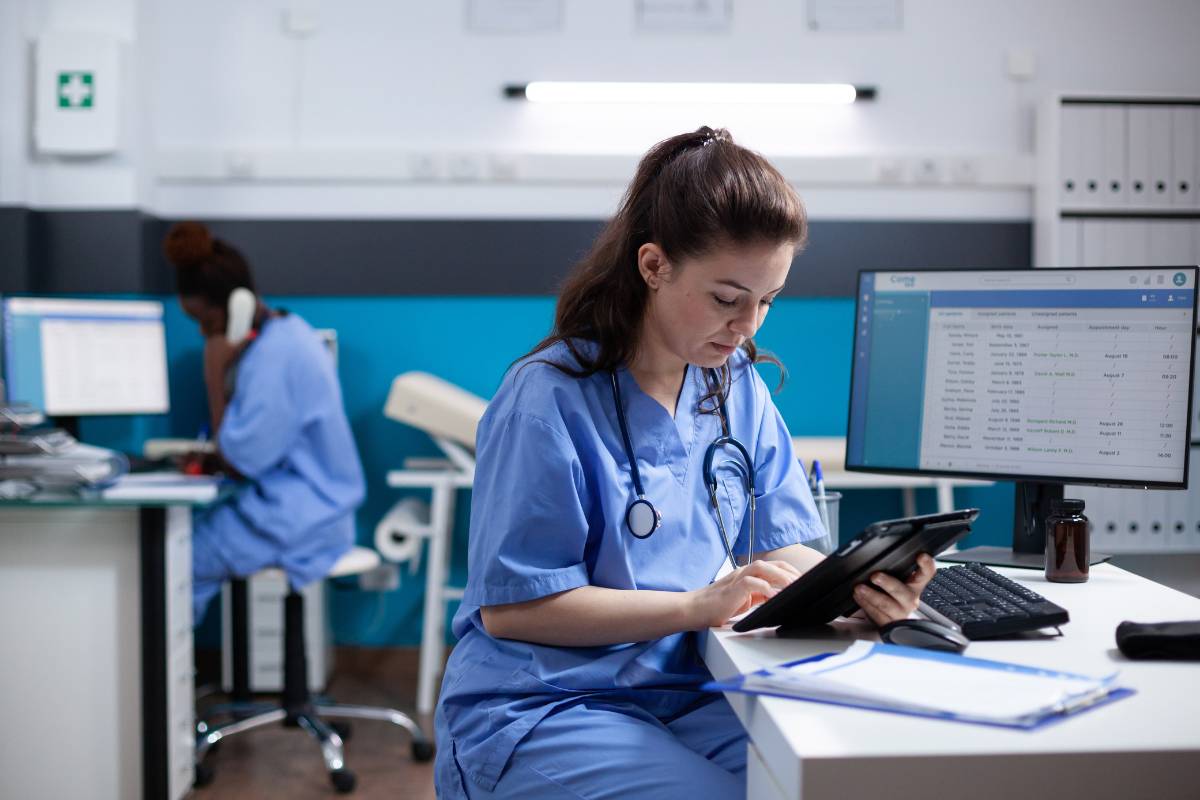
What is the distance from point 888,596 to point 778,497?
0.32 metres

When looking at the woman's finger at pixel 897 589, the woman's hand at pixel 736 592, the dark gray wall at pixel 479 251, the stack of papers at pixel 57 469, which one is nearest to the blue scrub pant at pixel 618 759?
the woman's hand at pixel 736 592

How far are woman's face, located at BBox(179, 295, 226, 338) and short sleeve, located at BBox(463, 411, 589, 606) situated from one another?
1866mm

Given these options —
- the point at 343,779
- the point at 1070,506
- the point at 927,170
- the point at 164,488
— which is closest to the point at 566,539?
the point at 1070,506

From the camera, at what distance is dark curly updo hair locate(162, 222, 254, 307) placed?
8.95 feet

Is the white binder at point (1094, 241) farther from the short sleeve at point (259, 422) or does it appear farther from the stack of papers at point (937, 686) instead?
the stack of papers at point (937, 686)

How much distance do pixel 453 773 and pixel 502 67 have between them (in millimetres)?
2598

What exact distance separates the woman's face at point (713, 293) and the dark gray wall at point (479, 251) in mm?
2015

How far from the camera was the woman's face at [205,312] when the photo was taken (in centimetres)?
281

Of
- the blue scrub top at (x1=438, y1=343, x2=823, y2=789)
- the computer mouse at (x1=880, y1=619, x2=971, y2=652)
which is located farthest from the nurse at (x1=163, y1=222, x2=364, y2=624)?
the computer mouse at (x1=880, y1=619, x2=971, y2=652)

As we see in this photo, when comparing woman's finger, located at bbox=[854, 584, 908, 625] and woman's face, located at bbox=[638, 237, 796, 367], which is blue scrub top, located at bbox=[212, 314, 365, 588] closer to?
woman's face, located at bbox=[638, 237, 796, 367]

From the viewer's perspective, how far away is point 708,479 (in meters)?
1.32

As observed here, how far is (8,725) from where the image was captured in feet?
6.79

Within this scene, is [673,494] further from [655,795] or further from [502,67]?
[502,67]

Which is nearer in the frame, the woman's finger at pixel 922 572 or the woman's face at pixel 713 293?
the woman's finger at pixel 922 572
